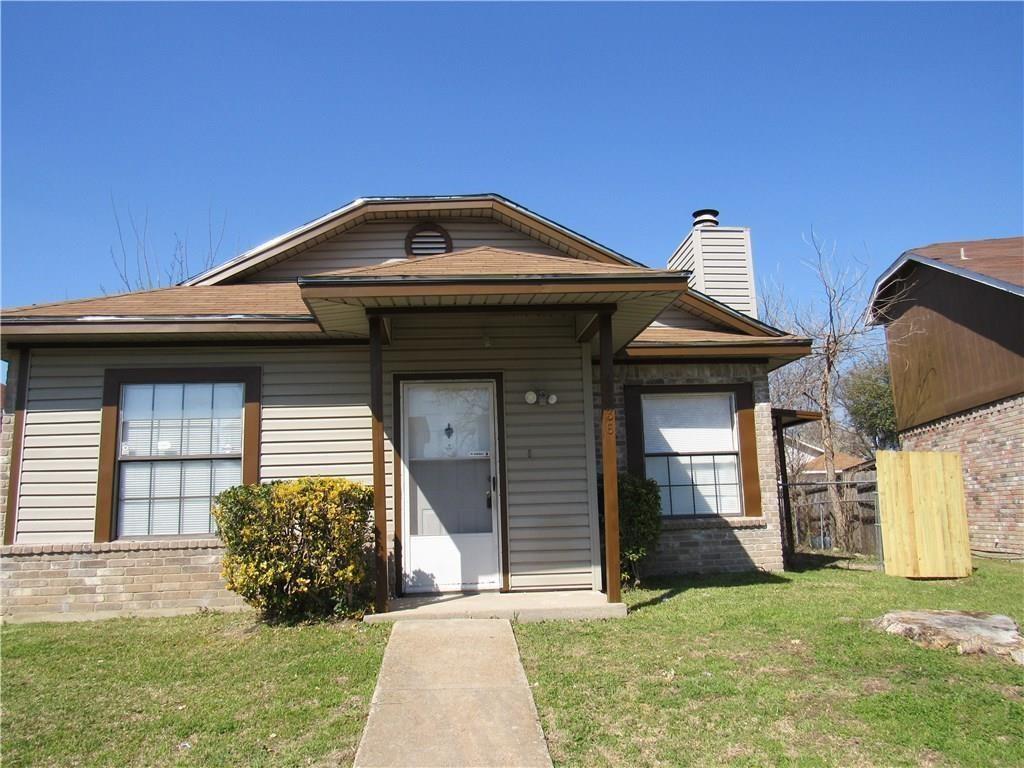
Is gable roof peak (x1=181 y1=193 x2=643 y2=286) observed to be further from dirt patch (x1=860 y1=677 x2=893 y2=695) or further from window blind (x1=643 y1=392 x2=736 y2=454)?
dirt patch (x1=860 y1=677 x2=893 y2=695)

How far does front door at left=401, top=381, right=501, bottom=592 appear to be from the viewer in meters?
7.74

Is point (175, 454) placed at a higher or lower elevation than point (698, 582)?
higher

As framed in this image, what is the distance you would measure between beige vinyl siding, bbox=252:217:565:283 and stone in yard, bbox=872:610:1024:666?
575cm

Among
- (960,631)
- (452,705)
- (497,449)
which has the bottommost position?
(452,705)

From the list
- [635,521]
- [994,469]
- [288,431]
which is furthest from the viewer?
[994,469]

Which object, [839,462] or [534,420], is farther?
[839,462]

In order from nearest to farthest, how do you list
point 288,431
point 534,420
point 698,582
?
1. point 288,431
2. point 534,420
3. point 698,582

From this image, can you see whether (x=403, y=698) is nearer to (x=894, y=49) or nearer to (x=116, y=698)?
(x=116, y=698)

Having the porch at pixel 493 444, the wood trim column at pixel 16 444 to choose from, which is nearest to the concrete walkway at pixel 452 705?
the porch at pixel 493 444

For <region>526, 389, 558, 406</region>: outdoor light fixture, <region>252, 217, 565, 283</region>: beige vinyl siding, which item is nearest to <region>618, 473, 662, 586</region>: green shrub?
<region>526, 389, 558, 406</region>: outdoor light fixture

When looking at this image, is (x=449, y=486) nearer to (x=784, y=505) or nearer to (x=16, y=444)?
(x=16, y=444)

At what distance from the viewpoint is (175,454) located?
25.8 ft

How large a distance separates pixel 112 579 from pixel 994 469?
1455 centimetres

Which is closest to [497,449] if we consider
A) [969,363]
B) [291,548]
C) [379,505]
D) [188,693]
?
[379,505]
